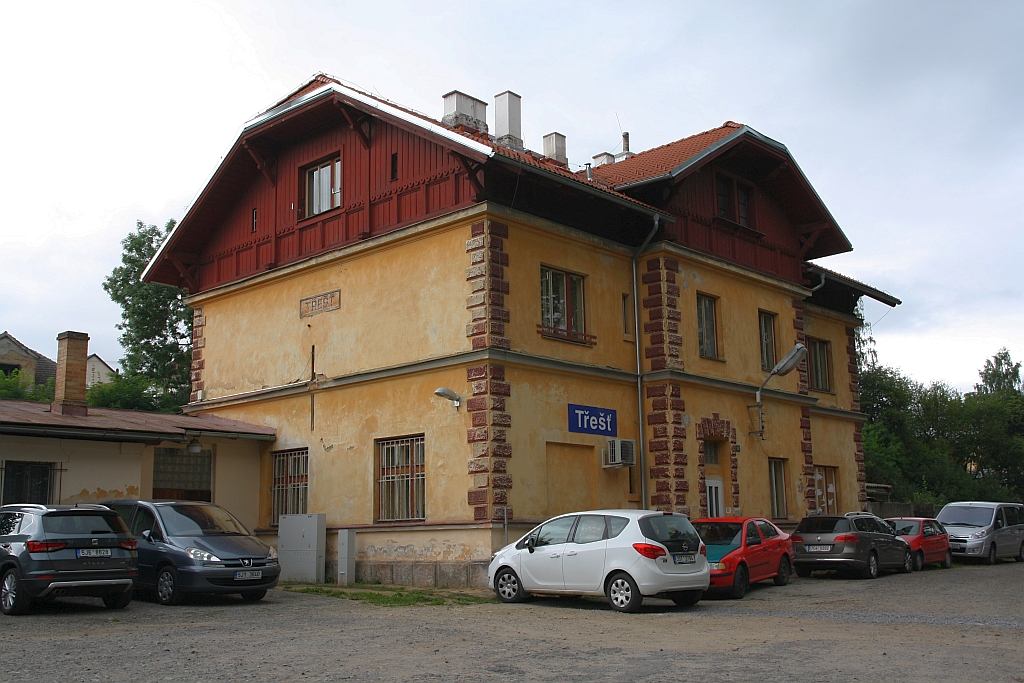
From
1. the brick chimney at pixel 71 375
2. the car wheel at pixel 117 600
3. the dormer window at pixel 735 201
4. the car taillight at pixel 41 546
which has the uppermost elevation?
the dormer window at pixel 735 201

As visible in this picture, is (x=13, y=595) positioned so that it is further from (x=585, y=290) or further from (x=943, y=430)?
(x=943, y=430)

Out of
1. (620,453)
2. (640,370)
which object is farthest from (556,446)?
(640,370)

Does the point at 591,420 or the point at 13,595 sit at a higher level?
the point at 591,420

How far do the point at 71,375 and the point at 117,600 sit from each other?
6.60 meters

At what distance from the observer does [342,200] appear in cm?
2169

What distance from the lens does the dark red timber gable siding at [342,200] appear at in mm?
19828

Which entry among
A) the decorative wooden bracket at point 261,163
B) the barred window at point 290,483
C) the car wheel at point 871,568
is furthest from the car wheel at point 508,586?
the decorative wooden bracket at point 261,163

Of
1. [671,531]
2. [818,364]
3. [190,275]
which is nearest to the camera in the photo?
[671,531]

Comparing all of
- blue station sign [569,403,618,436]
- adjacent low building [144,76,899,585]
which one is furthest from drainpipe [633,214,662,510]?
blue station sign [569,403,618,436]

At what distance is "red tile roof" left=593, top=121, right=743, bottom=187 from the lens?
21688 millimetres

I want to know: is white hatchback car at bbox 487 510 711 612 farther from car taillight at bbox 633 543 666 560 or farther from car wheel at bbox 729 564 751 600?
car wheel at bbox 729 564 751 600

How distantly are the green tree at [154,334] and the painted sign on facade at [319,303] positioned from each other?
20.2m

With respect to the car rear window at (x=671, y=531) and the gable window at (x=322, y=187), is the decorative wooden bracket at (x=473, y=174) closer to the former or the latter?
the gable window at (x=322, y=187)

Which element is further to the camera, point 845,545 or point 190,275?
point 190,275
